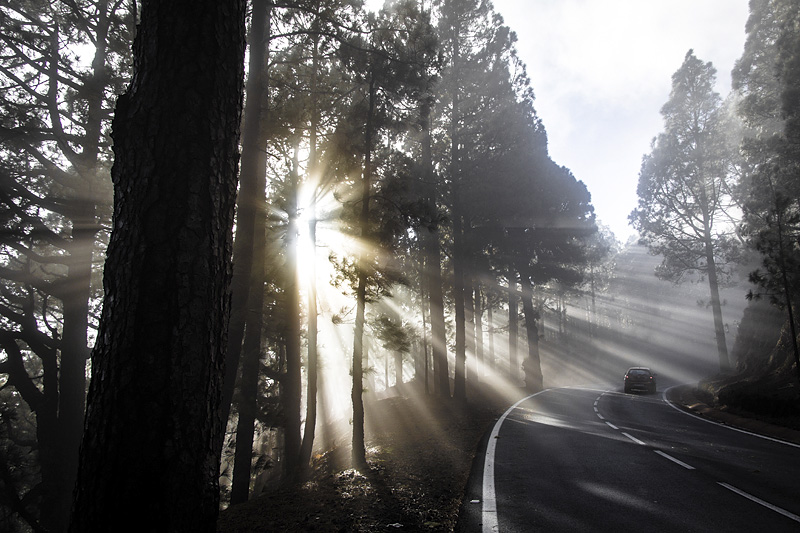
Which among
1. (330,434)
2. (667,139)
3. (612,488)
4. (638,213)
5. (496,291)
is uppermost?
(667,139)

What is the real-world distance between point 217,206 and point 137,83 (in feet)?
2.88


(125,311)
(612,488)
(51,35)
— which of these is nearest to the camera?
(125,311)

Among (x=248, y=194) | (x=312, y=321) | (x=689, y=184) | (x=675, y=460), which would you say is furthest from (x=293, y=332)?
(x=689, y=184)

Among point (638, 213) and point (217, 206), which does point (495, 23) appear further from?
point (217, 206)

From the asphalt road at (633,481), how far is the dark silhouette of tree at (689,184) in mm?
21563

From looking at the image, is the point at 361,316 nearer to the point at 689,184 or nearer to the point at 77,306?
the point at 77,306

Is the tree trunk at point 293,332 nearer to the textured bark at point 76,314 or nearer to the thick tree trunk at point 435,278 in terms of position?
the textured bark at point 76,314

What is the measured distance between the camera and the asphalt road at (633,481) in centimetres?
581

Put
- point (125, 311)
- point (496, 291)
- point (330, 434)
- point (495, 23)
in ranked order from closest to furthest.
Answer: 1. point (125, 311)
2. point (495, 23)
3. point (330, 434)
4. point (496, 291)

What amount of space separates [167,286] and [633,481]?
8.09m

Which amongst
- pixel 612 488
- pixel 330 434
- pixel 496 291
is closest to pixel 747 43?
pixel 496 291

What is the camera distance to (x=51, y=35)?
11.9m

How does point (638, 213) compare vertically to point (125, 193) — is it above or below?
above

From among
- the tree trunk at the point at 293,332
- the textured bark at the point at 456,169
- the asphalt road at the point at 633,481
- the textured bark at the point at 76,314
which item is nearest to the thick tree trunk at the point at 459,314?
the textured bark at the point at 456,169
